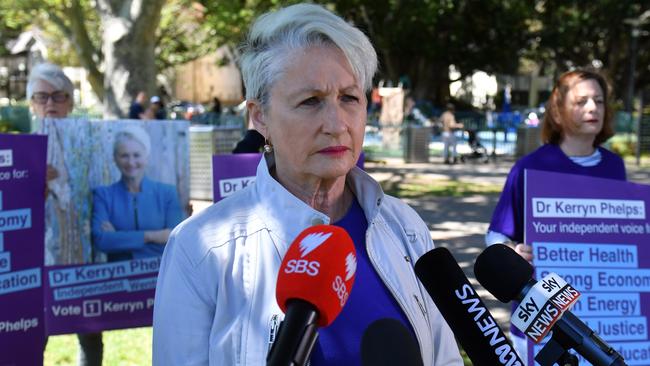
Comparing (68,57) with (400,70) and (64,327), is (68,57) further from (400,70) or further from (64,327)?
(64,327)

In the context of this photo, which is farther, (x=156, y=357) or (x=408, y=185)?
(x=408, y=185)

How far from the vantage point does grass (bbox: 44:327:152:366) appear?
582cm

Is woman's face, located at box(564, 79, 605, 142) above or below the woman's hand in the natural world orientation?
above

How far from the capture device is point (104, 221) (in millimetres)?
4875

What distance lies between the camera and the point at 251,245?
2.09 meters

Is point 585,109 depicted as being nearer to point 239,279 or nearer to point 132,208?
point 239,279

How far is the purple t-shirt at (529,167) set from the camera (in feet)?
13.1

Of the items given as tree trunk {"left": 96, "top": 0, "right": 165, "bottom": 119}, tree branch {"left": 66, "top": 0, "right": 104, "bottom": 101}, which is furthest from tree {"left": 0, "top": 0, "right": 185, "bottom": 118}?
tree branch {"left": 66, "top": 0, "right": 104, "bottom": 101}

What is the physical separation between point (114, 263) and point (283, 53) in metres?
3.12

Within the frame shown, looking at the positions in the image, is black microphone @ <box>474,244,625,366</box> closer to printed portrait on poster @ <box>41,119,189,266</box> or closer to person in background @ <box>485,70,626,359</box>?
person in background @ <box>485,70,626,359</box>

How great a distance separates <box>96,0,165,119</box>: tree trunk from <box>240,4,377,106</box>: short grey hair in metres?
9.03

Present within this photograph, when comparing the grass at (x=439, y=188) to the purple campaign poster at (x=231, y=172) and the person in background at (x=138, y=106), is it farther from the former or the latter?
the purple campaign poster at (x=231, y=172)

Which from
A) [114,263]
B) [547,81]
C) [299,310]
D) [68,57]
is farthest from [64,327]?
[547,81]

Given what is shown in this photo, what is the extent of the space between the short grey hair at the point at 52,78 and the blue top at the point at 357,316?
10.7ft
